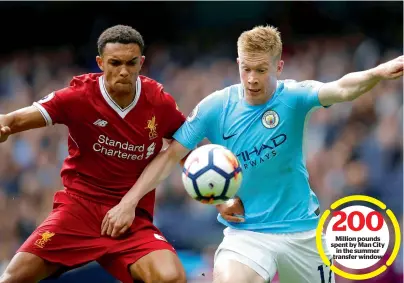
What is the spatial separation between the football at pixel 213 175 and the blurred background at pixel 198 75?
12.1 ft

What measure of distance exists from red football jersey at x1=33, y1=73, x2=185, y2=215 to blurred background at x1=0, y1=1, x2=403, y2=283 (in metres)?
3.04

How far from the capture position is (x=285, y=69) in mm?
11914

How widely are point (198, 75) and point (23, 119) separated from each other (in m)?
6.05

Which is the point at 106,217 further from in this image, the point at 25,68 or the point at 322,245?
the point at 25,68

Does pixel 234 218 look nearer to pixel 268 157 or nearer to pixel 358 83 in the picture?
pixel 268 157

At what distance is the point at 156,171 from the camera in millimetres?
6465

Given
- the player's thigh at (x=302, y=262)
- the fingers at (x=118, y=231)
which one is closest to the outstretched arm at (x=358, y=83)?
the player's thigh at (x=302, y=262)

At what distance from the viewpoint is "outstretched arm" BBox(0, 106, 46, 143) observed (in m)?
6.15

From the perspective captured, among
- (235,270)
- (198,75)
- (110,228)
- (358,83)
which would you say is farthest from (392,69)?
(198,75)

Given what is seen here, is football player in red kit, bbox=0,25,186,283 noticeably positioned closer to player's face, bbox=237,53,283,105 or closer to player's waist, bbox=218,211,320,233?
player's waist, bbox=218,211,320,233

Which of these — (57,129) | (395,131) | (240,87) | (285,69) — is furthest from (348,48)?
(240,87)

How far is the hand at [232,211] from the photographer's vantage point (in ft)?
20.4

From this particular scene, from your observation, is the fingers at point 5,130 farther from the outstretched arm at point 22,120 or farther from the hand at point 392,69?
the hand at point 392,69

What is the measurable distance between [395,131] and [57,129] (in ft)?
15.4
